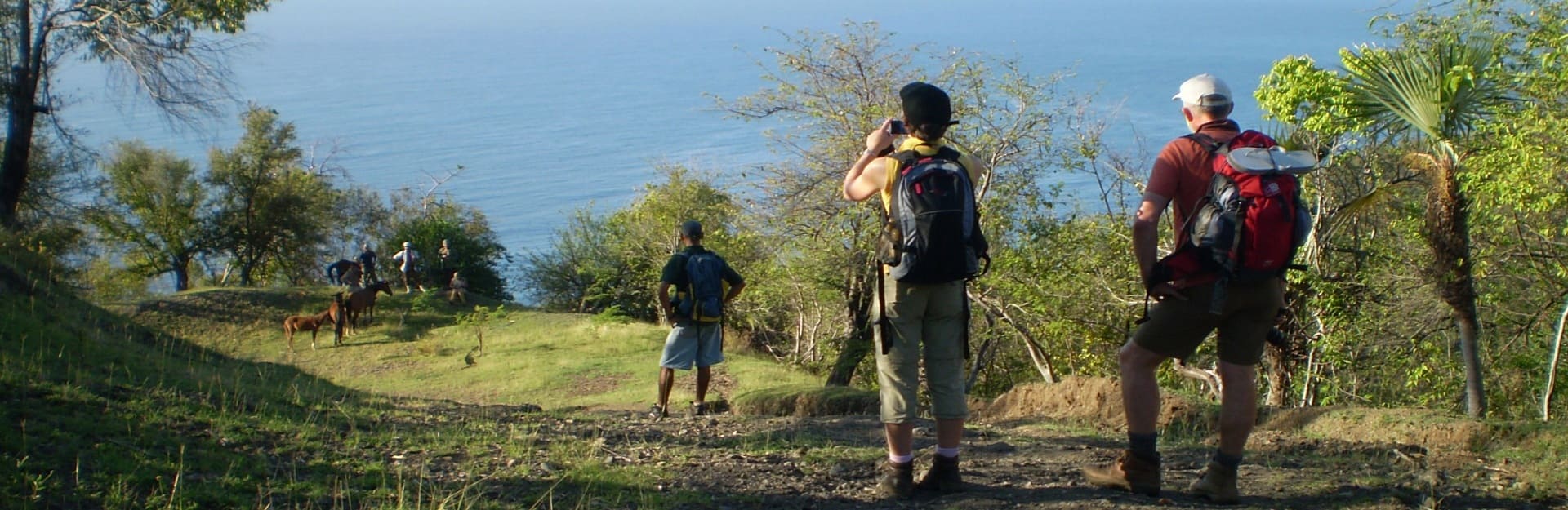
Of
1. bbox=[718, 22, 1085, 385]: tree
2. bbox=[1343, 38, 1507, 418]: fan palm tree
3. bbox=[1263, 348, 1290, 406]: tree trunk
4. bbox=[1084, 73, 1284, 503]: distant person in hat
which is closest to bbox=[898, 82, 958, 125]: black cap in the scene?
bbox=[1084, 73, 1284, 503]: distant person in hat

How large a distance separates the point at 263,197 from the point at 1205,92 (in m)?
34.8

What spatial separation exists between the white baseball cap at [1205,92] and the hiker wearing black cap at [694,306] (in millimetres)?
5275

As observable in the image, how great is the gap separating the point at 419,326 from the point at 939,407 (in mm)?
22323

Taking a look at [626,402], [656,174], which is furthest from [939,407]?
[656,174]

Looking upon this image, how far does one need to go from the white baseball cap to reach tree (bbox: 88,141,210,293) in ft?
120

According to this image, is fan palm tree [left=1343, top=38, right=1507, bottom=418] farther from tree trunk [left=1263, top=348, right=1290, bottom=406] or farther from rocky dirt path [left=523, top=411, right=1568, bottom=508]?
rocky dirt path [left=523, top=411, right=1568, bottom=508]

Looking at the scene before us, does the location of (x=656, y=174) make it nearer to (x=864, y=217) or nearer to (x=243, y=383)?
(x=864, y=217)

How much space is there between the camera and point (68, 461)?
16.0ft

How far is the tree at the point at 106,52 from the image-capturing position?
21.5 metres

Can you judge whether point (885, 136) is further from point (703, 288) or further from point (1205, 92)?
Result: point (703, 288)

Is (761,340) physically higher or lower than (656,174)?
lower

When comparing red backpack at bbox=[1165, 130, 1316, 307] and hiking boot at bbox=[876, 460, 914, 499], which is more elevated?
red backpack at bbox=[1165, 130, 1316, 307]

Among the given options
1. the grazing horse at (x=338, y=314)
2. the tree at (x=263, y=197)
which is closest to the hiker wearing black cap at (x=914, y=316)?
the grazing horse at (x=338, y=314)

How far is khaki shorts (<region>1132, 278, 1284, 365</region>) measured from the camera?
4.48m
